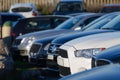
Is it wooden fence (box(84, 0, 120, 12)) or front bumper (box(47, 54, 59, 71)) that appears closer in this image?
front bumper (box(47, 54, 59, 71))

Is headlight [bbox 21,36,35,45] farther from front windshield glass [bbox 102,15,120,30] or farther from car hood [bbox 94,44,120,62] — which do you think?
car hood [bbox 94,44,120,62]

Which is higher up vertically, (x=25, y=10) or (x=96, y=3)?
(x=25, y=10)

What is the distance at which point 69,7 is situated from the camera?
32031 millimetres

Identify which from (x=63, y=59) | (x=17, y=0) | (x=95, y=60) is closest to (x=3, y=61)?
(x=63, y=59)

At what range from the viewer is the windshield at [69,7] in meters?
31.9

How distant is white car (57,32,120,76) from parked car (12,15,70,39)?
29.0 feet

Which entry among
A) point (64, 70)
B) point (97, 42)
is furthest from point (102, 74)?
point (64, 70)

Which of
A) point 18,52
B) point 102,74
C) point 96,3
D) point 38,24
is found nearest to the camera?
point 102,74

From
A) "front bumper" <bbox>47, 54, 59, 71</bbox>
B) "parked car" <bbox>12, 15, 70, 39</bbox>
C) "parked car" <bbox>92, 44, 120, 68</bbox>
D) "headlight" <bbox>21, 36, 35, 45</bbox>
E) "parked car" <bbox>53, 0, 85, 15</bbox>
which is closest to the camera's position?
"parked car" <bbox>92, 44, 120, 68</bbox>

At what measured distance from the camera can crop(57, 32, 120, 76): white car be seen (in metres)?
10.1

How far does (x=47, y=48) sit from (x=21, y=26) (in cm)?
643

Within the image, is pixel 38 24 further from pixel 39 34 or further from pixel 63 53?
pixel 63 53

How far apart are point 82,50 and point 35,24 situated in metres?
9.82

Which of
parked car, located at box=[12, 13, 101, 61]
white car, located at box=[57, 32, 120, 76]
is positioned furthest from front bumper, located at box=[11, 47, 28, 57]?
white car, located at box=[57, 32, 120, 76]
